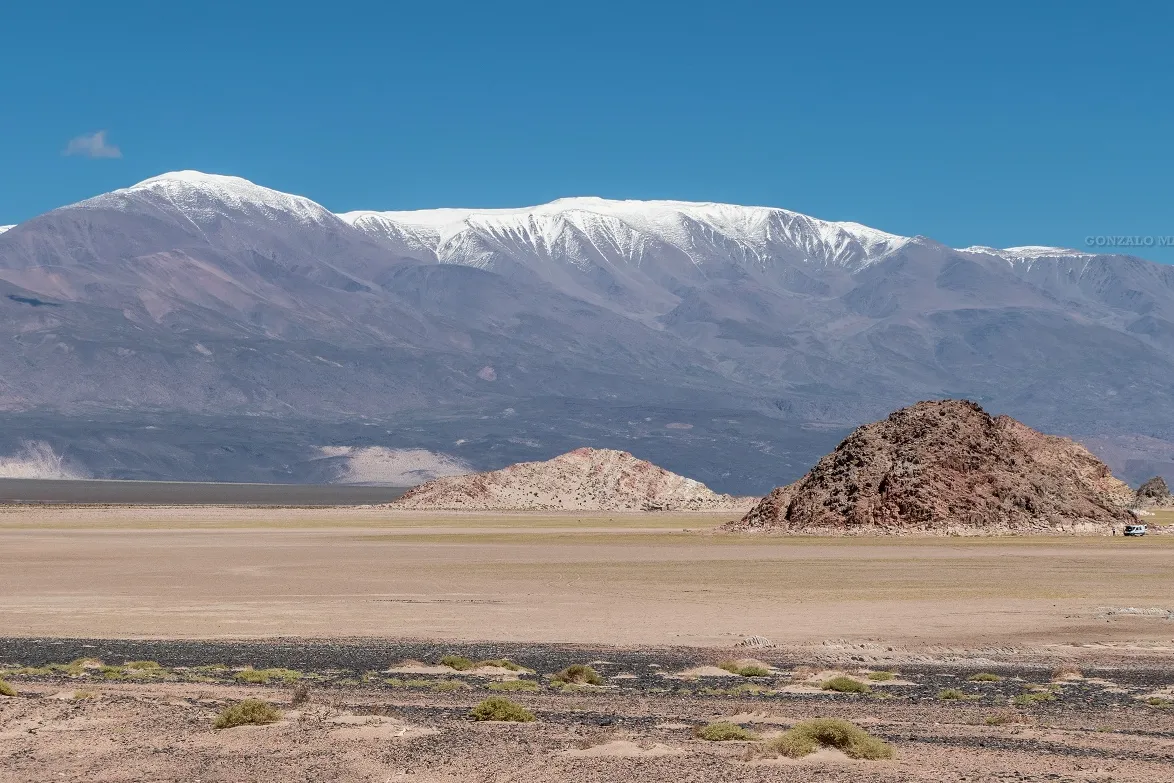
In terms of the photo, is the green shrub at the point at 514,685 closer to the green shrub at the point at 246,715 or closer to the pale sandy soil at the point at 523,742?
the pale sandy soil at the point at 523,742

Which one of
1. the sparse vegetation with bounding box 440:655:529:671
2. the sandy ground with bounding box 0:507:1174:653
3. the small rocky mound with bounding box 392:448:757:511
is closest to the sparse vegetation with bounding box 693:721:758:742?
the sparse vegetation with bounding box 440:655:529:671

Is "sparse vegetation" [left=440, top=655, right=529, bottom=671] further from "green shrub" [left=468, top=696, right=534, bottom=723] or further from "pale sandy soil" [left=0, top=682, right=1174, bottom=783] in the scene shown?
"green shrub" [left=468, top=696, right=534, bottom=723]

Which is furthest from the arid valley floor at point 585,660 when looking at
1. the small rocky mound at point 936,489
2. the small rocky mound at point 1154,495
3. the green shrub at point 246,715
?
the small rocky mound at point 1154,495

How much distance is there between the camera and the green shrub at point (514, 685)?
1008 inches

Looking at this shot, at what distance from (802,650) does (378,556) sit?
3929 centimetres

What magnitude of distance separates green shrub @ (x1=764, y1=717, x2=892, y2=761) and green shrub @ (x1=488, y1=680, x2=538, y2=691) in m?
7.19

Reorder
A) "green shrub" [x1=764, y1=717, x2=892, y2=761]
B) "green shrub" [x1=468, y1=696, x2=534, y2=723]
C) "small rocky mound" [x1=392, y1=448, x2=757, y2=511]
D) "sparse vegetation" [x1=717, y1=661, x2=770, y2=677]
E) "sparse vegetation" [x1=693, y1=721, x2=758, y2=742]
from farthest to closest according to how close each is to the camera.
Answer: "small rocky mound" [x1=392, y1=448, x2=757, y2=511] < "sparse vegetation" [x1=717, y1=661, x2=770, y2=677] < "green shrub" [x1=468, y1=696, x2=534, y2=723] < "sparse vegetation" [x1=693, y1=721, x2=758, y2=742] < "green shrub" [x1=764, y1=717, x2=892, y2=761]

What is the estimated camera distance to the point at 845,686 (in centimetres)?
2573

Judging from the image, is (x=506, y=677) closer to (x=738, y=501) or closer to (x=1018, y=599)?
(x=1018, y=599)

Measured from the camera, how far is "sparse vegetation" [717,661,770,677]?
2805cm

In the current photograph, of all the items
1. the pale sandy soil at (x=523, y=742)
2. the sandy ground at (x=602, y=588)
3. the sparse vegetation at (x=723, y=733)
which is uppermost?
the sandy ground at (x=602, y=588)

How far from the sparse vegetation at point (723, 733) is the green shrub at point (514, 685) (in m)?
6.05

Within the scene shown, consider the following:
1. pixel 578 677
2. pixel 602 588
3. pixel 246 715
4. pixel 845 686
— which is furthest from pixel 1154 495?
pixel 246 715

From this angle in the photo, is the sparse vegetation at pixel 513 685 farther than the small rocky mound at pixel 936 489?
No
